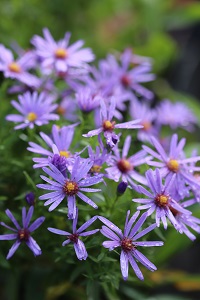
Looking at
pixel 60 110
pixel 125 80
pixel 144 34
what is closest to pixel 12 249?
pixel 60 110

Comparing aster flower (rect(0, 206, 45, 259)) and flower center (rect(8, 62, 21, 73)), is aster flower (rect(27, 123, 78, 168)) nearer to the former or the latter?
aster flower (rect(0, 206, 45, 259))

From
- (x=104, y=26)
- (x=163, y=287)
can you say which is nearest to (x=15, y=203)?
(x=163, y=287)

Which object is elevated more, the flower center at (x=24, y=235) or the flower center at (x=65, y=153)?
the flower center at (x=65, y=153)

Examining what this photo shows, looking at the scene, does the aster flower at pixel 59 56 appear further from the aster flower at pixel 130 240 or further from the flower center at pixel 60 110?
the aster flower at pixel 130 240

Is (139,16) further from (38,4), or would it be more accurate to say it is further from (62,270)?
(62,270)

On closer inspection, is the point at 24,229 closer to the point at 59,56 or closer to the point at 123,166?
the point at 123,166

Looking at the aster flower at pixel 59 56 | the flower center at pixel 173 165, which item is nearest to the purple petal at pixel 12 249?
the flower center at pixel 173 165

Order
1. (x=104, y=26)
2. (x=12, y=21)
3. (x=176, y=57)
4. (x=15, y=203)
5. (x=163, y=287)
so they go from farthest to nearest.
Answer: (x=104, y=26)
(x=176, y=57)
(x=12, y=21)
(x=163, y=287)
(x=15, y=203)
